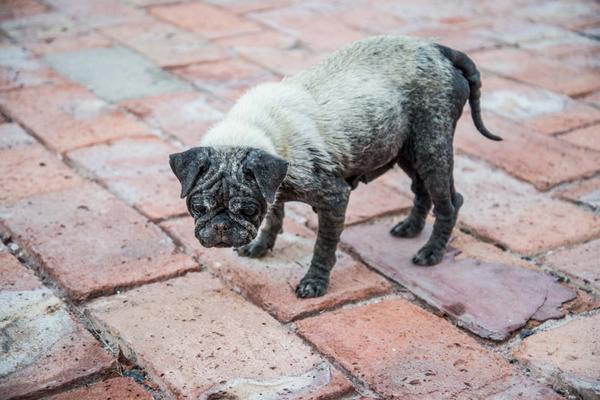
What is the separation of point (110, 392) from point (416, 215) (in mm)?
2066

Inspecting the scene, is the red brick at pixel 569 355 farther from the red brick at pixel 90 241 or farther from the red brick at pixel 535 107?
the red brick at pixel 535 107

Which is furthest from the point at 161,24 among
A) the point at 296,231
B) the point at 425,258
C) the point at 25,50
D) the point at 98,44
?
the point at 425,258

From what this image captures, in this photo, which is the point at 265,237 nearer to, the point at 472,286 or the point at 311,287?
the point at 311,287

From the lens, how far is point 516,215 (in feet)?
16.7

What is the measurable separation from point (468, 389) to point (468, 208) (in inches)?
73.3

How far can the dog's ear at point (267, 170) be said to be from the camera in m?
3.56

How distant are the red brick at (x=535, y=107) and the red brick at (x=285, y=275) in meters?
2.36

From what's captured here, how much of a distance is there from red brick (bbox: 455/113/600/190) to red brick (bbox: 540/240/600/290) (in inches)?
31.1

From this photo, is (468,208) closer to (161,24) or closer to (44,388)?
(44,388)

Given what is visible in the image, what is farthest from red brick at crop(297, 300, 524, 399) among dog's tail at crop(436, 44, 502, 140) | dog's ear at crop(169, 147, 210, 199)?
dog's tail at crop(436, 44, 502, 140)

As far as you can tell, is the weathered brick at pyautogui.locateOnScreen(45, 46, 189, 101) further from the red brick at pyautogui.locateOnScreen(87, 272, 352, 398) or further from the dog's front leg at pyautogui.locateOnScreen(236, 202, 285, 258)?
the red brick at pyautogui.locateOnScreen(87, 272, 352, 398)

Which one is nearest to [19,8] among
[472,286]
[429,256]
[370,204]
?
[370,204]

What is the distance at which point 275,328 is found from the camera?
3.92 m

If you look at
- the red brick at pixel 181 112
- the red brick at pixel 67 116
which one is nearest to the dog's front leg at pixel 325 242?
the red brick at pixel 181 112
